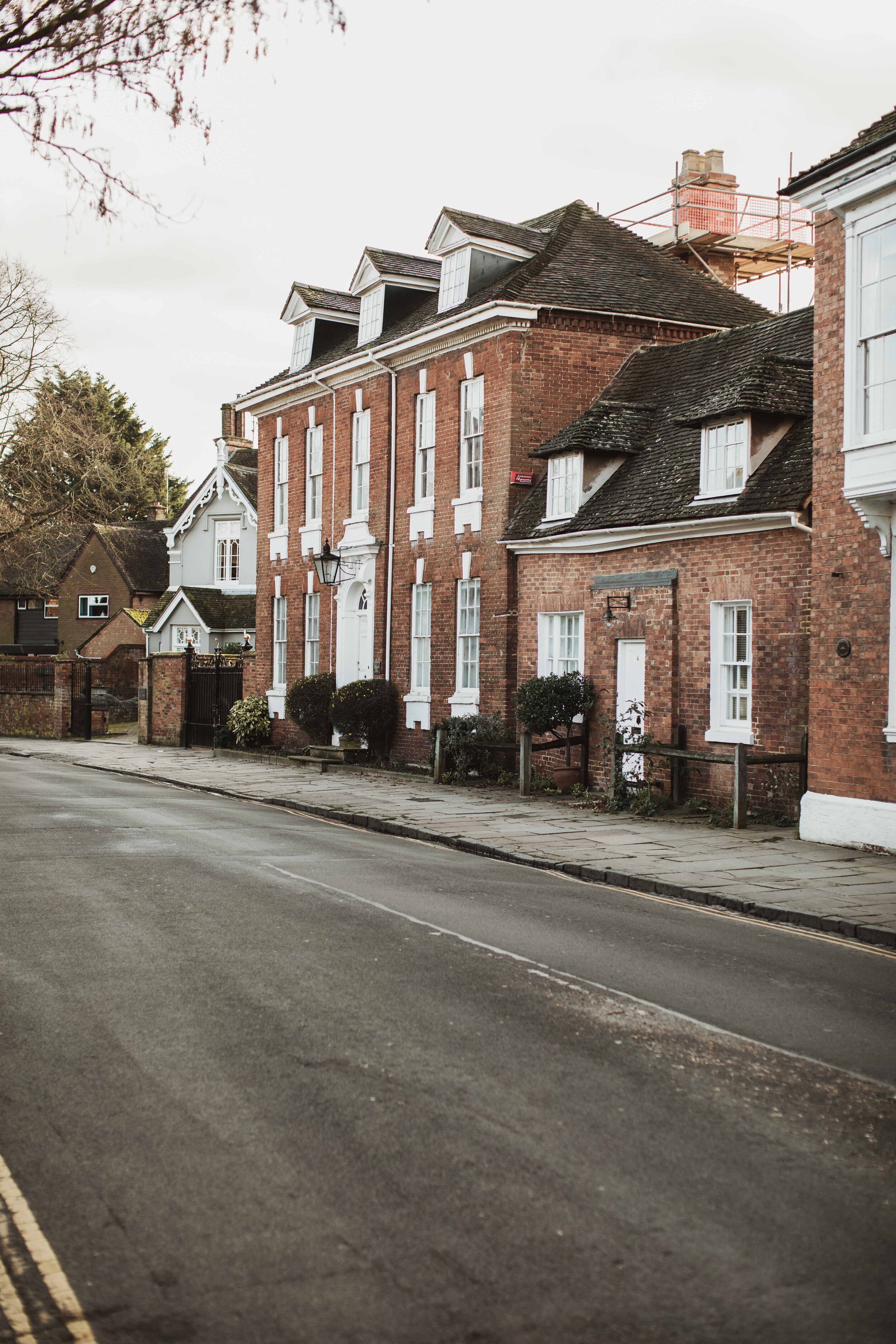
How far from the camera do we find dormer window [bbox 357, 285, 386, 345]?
27.7 m

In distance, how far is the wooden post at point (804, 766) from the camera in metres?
15.8

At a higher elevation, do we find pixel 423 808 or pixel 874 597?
pixel 874 597

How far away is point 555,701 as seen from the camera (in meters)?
19.9

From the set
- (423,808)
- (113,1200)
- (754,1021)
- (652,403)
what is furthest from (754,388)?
(113,1200)

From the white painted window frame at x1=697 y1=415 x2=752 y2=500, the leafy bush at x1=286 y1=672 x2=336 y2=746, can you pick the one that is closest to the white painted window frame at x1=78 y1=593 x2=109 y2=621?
the leafy bush at x1=286 y1=672 x2=336 y2=746

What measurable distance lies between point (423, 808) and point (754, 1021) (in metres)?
11.5

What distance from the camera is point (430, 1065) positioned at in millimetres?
6168

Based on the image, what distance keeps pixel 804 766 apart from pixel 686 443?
20.3 ft

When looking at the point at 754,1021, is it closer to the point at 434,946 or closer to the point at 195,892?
the point at 434,946

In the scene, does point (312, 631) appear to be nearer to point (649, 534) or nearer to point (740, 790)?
point (649, 534)

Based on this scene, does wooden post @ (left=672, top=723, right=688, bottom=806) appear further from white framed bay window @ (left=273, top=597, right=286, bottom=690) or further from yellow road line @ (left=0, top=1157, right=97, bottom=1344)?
white framed bay window @ (left=273, top=597, right=286, bottom=690)

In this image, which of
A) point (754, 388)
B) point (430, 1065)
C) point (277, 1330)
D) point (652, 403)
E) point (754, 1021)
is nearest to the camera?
point (277, 1330)

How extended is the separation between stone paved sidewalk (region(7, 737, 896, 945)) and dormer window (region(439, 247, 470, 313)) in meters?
9.51

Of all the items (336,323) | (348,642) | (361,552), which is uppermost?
(336,323)
